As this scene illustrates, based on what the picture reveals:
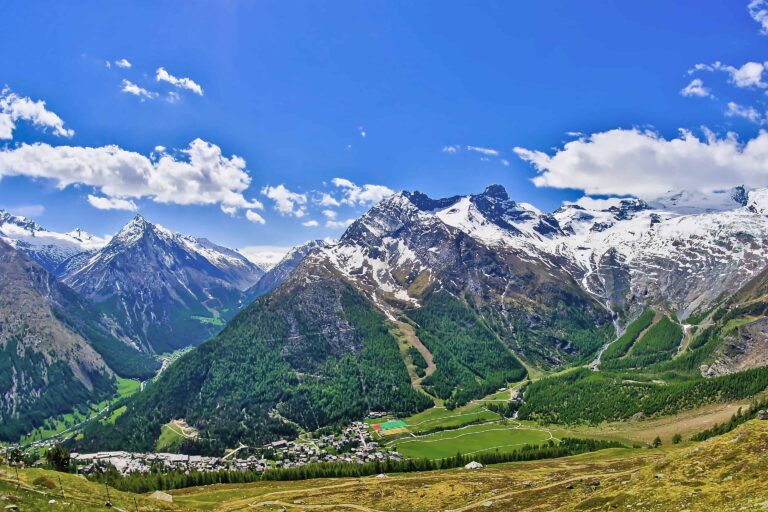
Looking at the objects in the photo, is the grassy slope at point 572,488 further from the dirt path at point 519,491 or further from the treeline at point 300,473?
the treeline at point 300,473

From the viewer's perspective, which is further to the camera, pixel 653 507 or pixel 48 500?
pixel 48 500

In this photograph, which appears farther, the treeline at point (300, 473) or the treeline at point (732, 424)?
the treeline at point (732, 424)

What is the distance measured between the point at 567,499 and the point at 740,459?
27879mm

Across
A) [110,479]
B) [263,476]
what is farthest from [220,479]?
[110,479]

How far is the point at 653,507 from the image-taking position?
190 ft

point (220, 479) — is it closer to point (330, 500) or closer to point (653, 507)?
point (330, 500)

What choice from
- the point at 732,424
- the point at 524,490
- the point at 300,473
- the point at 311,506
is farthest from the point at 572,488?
the point at 732,424

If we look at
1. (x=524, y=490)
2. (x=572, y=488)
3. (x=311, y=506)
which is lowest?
(x=524, y=490)

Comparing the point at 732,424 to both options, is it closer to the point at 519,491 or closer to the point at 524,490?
the point at 524,490

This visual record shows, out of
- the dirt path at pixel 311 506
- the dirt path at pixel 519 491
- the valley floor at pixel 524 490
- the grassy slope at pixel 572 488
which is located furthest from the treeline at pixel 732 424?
the dirt path at pixel 311 506

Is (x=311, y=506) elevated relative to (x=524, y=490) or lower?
elevated

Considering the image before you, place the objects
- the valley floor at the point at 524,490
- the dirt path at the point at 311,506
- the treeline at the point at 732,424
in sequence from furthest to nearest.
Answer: the treeline at the point at 732,424
the dirt path at the point at 311,506
the valley floor at the point at 524,490

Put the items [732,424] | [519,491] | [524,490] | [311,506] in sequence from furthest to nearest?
[732,424] < [311,506] < [524,490] < [519,491]

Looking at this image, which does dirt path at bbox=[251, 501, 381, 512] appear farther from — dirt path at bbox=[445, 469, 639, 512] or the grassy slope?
dirt path at bbox=[445, 469, 639, 512]
